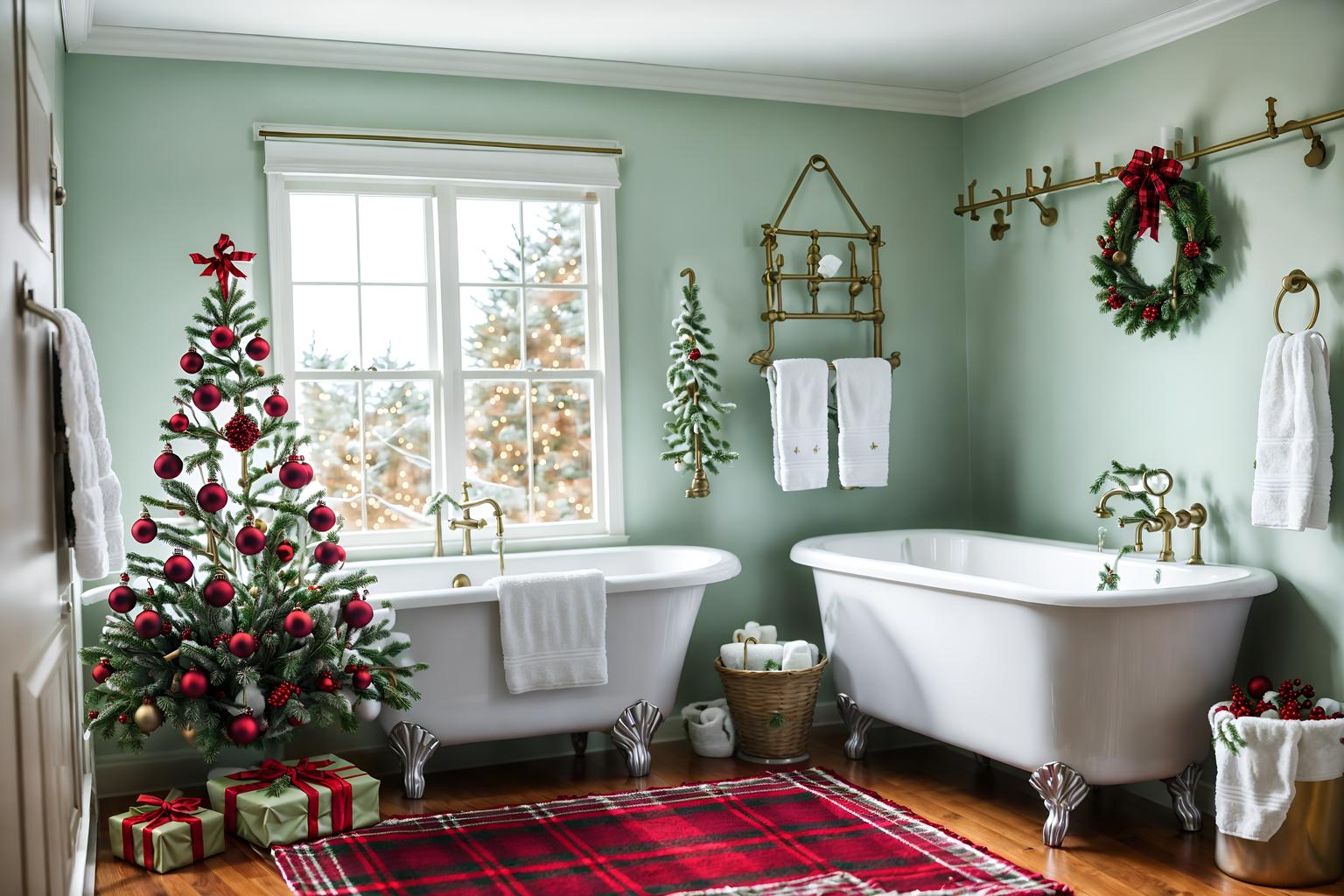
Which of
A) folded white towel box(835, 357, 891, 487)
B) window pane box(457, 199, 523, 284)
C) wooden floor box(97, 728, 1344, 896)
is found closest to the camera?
wooden floor box(97, 728, 1344, 896)

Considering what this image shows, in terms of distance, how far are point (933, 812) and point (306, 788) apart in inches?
70.4

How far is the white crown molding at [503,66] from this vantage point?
380 centimetres

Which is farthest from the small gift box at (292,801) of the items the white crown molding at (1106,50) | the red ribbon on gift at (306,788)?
the white crown molding at (1106,50)

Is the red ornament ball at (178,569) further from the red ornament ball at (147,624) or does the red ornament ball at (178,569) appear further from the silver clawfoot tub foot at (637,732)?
the silver clawfoot tub foot at (637,732)

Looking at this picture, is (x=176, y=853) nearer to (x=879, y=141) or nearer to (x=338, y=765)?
(x=338, y=765)

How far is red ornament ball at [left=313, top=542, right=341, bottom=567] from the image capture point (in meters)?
3.33

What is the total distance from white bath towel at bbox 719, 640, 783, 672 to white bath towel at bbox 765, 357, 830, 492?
60 centimetres

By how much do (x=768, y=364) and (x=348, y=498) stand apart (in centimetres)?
157

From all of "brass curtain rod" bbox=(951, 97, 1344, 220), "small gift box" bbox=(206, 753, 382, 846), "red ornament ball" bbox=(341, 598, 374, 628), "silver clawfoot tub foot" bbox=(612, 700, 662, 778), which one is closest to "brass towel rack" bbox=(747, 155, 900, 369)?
"brass curtain rod" bbox=(951, 97, 1344, 220)

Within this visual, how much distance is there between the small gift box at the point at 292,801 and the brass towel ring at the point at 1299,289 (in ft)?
9.30

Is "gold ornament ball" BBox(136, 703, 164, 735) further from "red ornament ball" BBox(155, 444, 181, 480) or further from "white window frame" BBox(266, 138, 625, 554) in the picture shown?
"white window frame" BBox(266, 138, 625, 554)

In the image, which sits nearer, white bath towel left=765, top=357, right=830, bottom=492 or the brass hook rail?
the brass hook rail

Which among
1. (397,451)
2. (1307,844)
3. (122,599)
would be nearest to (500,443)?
(397,451)

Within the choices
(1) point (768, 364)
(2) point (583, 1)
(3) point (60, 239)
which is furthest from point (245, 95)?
(1) point (768, 364)
